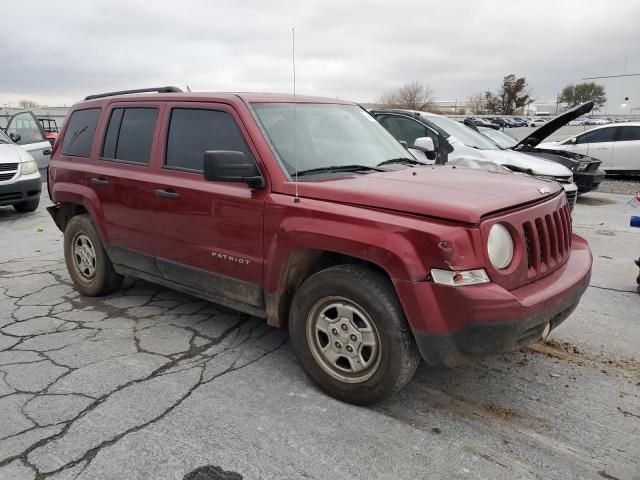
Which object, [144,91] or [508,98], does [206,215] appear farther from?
[508,98]

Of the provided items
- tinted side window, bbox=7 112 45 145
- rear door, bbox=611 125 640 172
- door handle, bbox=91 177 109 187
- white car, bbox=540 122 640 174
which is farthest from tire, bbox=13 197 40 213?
rear door, bbox=611 125 640 172

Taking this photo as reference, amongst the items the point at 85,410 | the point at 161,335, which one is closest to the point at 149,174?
the point at 161,335

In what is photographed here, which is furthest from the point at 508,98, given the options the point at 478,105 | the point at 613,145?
the point at 613,145

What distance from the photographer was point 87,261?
5207 mm

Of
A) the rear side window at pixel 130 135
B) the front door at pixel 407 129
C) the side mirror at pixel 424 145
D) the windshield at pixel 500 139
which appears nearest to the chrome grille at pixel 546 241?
the side mirror at pixel 424 145

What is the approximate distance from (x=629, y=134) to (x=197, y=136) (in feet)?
45.6

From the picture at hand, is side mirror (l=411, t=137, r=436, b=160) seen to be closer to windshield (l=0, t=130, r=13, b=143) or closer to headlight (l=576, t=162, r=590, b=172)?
headlight (l=576, t=162, r=590, b=172)

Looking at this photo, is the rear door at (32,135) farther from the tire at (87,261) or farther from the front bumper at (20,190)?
the tire at (87,261)

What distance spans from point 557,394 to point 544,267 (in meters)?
0.89

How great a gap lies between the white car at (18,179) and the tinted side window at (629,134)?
14135mm

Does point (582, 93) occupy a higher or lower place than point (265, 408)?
higher

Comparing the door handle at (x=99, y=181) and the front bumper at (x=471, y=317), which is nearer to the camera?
the front bumper at (x=471, y=317)

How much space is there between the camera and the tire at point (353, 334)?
2.95 metres

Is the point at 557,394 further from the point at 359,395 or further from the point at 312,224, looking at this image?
the point at 312,224
